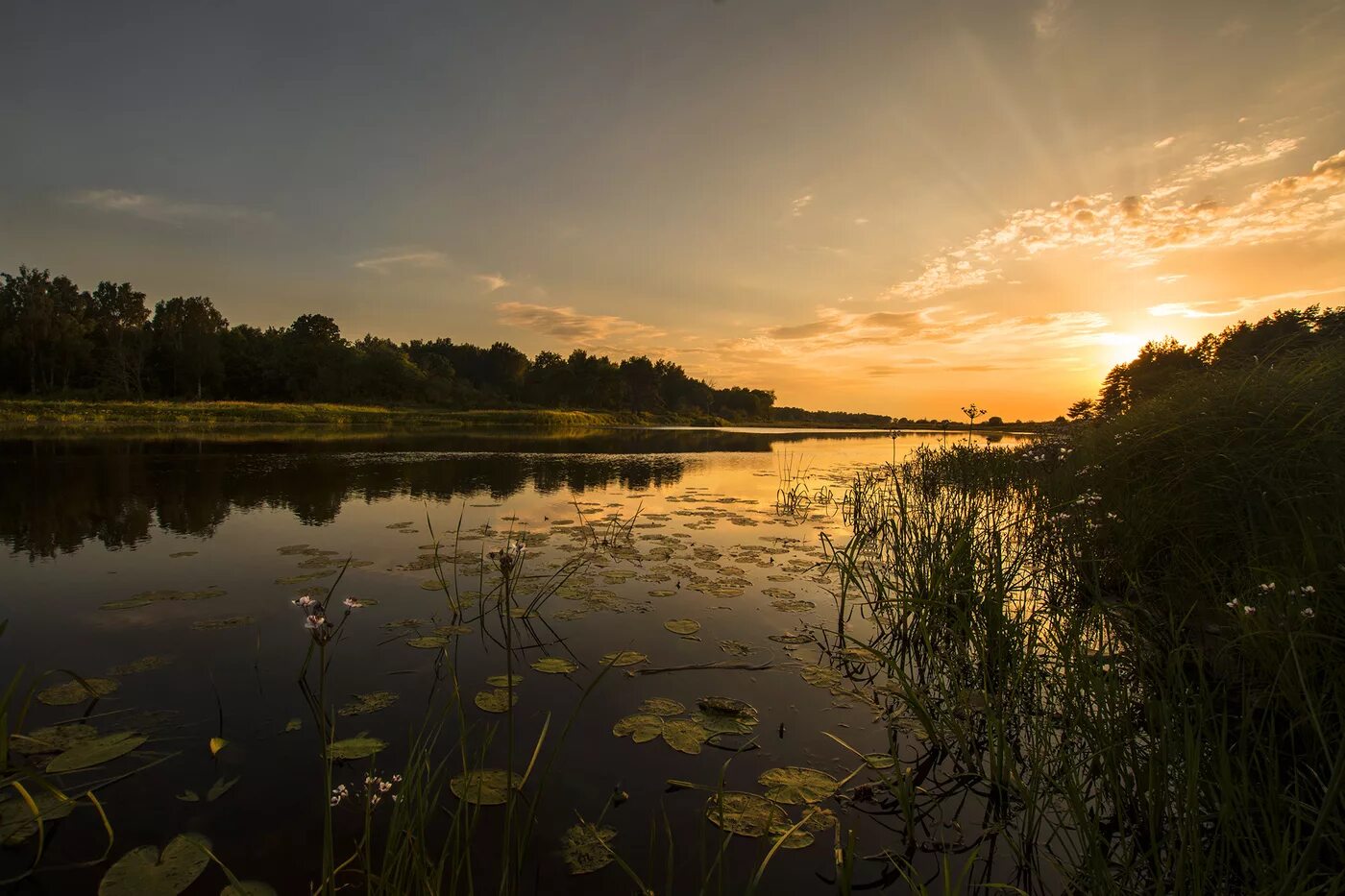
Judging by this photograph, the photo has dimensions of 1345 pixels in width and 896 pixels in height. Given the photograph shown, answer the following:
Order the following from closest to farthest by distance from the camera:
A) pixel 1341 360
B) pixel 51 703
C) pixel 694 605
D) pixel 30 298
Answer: pixel 51 703 → pixel 1341 360 → pixel 694 605 → pixel 30 298

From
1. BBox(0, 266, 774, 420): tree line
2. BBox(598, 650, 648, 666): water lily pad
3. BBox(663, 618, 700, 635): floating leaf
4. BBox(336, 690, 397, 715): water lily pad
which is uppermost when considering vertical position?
BBox(0, 266, 774, 420): tree line

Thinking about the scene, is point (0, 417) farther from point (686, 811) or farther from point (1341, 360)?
point (1341, 360)

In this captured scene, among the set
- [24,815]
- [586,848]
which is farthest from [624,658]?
[24,815]

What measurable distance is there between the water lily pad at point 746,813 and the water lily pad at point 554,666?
2070 mm

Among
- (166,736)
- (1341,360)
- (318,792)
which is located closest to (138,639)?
(166,736)

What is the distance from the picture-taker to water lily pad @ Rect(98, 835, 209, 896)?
2689 mm

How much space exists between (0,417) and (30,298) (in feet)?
132

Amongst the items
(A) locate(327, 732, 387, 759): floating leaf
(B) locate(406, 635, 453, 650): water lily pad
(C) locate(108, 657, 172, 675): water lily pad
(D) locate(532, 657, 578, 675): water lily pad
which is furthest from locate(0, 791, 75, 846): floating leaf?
(D) locate(532, 657, 578, 675): water lily pad

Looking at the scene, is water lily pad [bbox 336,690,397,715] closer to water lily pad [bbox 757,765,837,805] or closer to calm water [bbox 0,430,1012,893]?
calm water [bbox 0,430,1012,893]

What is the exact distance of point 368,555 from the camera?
8633 mm

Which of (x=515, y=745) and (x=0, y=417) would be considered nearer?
(x=515, y=745)

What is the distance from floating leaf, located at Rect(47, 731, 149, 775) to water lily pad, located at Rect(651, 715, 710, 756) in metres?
3.60

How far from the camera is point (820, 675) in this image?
5211mm

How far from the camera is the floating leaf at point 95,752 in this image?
349 cm
